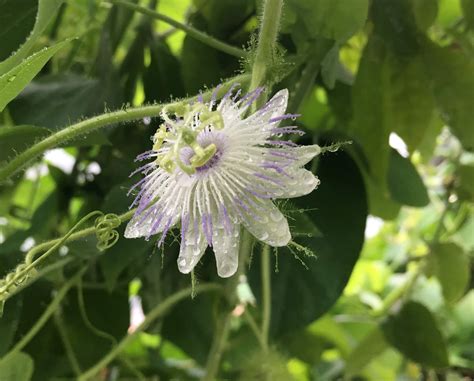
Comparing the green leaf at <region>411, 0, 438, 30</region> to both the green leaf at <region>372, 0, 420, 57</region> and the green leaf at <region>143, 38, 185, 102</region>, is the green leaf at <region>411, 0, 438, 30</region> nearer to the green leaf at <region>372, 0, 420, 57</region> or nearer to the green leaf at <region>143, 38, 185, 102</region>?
the green leaf at <region>372, 0, 420, 57</region>

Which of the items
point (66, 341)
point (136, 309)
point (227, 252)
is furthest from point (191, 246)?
point (136, 309)

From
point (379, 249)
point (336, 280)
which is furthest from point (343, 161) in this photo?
point (379, 249)

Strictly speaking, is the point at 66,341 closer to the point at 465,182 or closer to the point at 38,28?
the point at 38,28

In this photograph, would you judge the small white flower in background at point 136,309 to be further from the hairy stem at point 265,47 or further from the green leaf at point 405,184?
the hairy stem at point 265,47

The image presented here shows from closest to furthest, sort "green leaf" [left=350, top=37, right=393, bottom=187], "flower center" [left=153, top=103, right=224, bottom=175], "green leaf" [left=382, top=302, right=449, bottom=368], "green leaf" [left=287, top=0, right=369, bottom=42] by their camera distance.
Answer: "flower center" [left=153, top=103, right=224, bottom=175] → "green leaf" [left=287, top=0, right=369, bottom=42] → "green leaf" [left=350, top=37, right=393, bottom=187] → "green leaf" [left=382, top=302, right=449, bottom=368]

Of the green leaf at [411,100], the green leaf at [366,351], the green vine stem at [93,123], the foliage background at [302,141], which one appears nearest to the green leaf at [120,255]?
the foliage background at [302,141]

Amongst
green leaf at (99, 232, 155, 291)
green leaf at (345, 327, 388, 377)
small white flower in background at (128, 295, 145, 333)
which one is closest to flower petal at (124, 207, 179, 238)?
green leaf at (99, 232, 155, 291)

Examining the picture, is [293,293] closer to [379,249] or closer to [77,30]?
[77,30]
